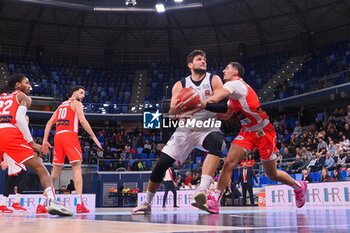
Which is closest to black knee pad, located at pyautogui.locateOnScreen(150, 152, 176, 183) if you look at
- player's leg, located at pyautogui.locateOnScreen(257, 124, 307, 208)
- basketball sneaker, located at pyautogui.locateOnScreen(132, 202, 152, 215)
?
basketball sneaker, located at pyautogui.locateOnScreen(132, 202, 152, 215)

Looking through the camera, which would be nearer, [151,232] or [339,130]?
[151,232]

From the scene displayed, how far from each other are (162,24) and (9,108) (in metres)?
24.2

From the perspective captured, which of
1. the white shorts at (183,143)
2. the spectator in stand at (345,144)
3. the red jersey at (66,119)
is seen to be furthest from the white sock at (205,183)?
the spectator in stand at (345,144)

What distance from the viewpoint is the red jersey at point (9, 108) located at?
609 centimetres

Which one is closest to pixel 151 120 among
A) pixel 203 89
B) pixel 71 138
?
pixel 71 138

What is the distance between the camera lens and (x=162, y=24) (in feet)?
97.0

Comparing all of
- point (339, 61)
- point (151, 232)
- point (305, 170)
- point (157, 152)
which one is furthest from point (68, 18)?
point (151, 232)

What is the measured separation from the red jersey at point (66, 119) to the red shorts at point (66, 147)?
10 cm

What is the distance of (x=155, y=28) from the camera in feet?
95.8

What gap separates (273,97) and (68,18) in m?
14.1

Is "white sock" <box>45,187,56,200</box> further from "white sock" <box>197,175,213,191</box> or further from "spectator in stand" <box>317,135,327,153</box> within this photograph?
"spectator in stand" <box>317,135,327,153</box>

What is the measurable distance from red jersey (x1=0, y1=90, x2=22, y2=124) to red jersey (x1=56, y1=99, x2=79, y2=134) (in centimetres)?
201

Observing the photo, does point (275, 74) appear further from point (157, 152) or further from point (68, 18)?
point (68, 18)

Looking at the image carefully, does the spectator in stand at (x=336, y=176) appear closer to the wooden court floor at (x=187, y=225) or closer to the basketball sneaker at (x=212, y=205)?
the basketball sneaker at (x=212, y=205)
